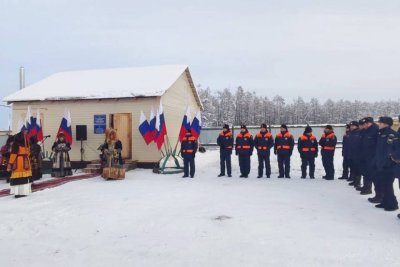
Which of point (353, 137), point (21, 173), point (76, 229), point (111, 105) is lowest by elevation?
point (76, 229)

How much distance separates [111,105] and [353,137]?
1050 centimetres

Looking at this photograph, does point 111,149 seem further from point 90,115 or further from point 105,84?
point 105,84

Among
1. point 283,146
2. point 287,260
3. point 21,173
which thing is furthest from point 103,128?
point 287,260

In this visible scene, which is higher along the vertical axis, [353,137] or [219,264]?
[353,137]

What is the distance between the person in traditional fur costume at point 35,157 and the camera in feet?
41.2

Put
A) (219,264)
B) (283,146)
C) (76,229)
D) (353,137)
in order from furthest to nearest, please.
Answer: (283,146)
(353,137)
(76,229)
(219,264)

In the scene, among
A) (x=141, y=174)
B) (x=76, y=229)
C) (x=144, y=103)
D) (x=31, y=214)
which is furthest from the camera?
(x=144, y=103)

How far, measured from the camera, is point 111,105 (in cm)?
1638

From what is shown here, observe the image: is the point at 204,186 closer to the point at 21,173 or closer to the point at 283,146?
the point at 283,146

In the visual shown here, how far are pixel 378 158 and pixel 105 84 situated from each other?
13.7 metres

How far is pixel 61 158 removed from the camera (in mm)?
13734

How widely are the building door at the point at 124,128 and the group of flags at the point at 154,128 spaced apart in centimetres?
191

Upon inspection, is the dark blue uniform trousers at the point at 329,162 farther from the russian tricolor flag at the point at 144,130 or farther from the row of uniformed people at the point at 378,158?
the russian tricolor flag at the point at 144,130

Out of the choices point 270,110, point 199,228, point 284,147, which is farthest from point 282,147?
point 270,110
